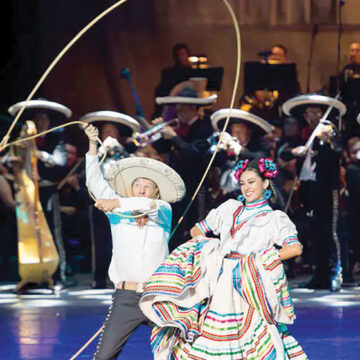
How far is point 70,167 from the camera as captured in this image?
9852 millimetres

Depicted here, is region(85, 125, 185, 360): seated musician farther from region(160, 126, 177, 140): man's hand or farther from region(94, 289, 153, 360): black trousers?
region(160, 126, 177, 140): man's hand

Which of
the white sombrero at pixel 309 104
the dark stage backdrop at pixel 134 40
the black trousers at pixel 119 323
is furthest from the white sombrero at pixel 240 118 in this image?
the black trousers at pixel 119 323

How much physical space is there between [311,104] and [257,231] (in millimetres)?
4734

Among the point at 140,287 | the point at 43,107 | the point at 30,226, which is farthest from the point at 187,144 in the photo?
the point at 140,287

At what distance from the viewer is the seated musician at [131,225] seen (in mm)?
4711

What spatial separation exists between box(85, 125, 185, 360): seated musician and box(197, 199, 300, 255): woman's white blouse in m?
0.36

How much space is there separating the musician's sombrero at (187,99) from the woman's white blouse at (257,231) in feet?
16.1

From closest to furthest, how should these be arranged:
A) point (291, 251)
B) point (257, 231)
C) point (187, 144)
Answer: point (291, 251)
point (257, 231)
point (187, 144)

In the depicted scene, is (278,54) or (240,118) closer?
(240,118)

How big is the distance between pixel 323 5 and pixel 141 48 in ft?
6.32

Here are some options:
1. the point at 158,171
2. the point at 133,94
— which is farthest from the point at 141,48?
the point at 158,171

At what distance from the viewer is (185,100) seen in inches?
376

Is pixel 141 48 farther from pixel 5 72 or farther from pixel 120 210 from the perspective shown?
pixel 120 210

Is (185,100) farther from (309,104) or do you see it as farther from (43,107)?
(43,107)
